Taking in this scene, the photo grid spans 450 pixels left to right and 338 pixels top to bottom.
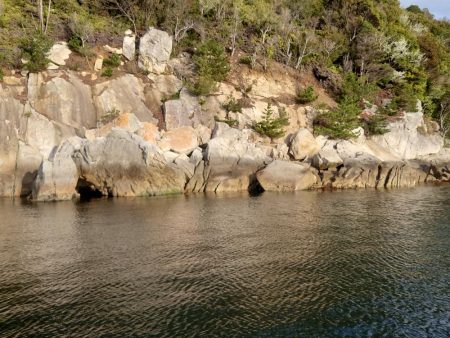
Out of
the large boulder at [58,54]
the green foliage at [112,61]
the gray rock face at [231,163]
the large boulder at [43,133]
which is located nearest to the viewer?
the large boulder at [43,133]

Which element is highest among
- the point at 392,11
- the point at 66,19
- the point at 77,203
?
the point at 392,11

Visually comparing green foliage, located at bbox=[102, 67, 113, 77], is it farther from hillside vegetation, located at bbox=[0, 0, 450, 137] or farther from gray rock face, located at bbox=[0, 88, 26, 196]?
gray rock face, located at bbox=[0, 88, 26, 196]

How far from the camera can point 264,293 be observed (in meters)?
14.4

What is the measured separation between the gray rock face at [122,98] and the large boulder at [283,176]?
1538cm

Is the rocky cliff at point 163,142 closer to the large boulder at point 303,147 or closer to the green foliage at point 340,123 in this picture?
the large boulder at point 303,147

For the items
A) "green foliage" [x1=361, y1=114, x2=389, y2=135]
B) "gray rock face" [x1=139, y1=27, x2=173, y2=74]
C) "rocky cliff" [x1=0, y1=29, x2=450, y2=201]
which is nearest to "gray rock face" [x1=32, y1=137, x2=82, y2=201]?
"rocky cliff" [x1=0, y1=29, x2=450, y2=201]

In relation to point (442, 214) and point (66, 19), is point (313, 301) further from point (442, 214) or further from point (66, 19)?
point (66, 19)

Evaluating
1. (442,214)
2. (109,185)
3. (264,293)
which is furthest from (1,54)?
(442,214)

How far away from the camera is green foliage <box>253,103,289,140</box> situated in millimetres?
49375

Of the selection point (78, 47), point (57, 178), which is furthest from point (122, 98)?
point (57, 178)

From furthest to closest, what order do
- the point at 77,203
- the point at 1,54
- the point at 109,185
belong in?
the point at 1,54 < the point at 109,185 < the point at 77,203

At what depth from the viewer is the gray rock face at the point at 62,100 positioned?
43.2 meters

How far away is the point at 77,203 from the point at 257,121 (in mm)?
25687

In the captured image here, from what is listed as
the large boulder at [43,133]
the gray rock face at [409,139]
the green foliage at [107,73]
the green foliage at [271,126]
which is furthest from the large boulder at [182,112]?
the gray rock face at [409,139]
